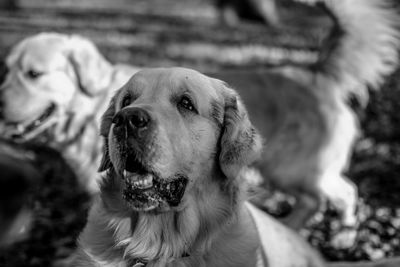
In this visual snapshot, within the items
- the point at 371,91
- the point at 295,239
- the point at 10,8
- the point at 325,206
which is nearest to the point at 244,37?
the point at 371,91

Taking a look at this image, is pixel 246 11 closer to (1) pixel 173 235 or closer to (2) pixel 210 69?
(2) pixel 210 69

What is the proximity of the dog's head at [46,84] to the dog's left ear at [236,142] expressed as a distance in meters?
1.95

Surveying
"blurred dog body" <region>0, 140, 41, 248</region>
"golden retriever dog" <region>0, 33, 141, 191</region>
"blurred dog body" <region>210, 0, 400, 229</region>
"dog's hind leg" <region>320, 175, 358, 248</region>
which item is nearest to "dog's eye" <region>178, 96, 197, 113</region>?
"blurred dog body" <region>0, 140, 41, 248</region>

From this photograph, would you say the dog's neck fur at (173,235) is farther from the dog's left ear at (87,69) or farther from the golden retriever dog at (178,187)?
the dog's left ear at (87,69)

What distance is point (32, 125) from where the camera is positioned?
4.76 metres

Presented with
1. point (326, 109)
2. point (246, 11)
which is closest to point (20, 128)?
point (326, 109)

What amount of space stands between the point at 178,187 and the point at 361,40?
296cm

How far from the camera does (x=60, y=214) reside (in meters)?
4.77

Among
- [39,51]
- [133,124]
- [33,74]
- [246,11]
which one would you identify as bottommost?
[246,11]

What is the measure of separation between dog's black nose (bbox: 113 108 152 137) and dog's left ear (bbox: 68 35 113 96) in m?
2.21

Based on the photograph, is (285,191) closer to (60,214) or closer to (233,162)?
(60,214)

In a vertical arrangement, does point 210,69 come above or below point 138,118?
below

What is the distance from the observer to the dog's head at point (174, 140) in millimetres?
2670

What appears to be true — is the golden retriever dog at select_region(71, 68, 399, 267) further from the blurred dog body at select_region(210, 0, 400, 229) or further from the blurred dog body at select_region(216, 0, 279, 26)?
the blurred dog body at select_region(216, 0, 279, 26)
